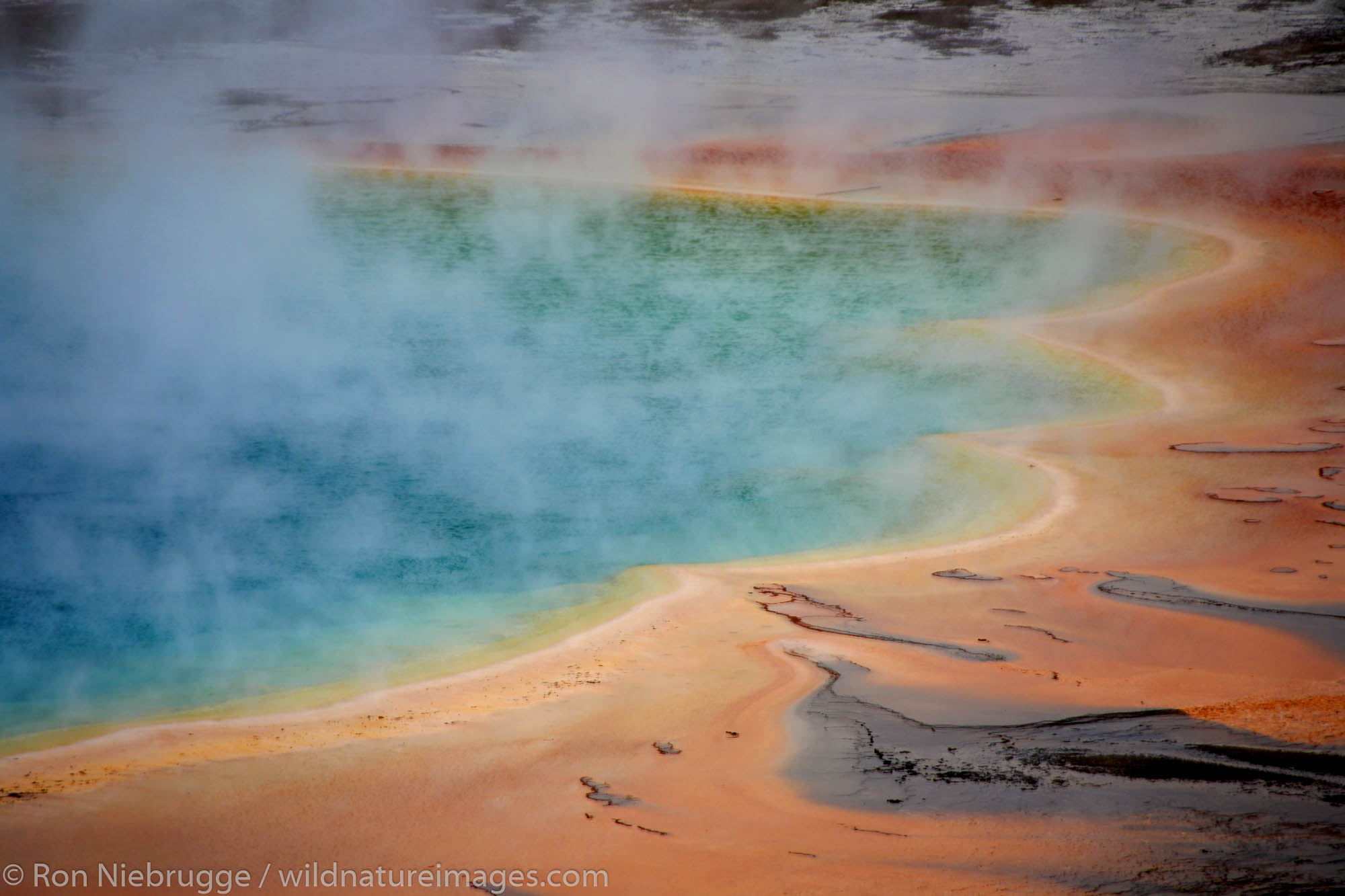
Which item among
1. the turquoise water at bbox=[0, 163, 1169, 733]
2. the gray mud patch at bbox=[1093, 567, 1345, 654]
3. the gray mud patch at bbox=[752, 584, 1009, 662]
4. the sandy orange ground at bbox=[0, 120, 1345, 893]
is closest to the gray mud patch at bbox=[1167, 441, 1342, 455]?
the sandy orange ground at bbox=[0, 120, 1345, 893]

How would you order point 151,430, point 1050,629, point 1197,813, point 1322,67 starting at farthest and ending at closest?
point 1322,67 < point 151,430 < point 1050,629 < point 1197,813

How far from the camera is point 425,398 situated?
5.32 metres

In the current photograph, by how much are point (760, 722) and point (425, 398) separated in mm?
3449

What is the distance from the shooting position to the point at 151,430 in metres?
4.91

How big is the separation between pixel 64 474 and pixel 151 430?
1.83ft

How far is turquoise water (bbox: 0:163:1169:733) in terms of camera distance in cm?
338

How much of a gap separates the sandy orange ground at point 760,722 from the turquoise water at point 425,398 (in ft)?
1.64

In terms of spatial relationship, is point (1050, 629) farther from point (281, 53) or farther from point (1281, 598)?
point (281, 53)

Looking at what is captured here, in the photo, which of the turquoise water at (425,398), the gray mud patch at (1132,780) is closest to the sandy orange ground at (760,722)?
the gray mud patch at (1132,780)

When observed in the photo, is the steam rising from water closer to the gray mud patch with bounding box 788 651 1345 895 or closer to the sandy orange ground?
the sandy orange ground

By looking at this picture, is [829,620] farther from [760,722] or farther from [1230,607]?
[1230,607]

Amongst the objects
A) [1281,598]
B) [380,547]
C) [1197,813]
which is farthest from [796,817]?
[380,547]

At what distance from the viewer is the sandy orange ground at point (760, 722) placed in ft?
5.74

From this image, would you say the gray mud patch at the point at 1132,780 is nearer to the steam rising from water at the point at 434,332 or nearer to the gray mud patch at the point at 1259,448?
the steam rising from water at the point at 434,332
